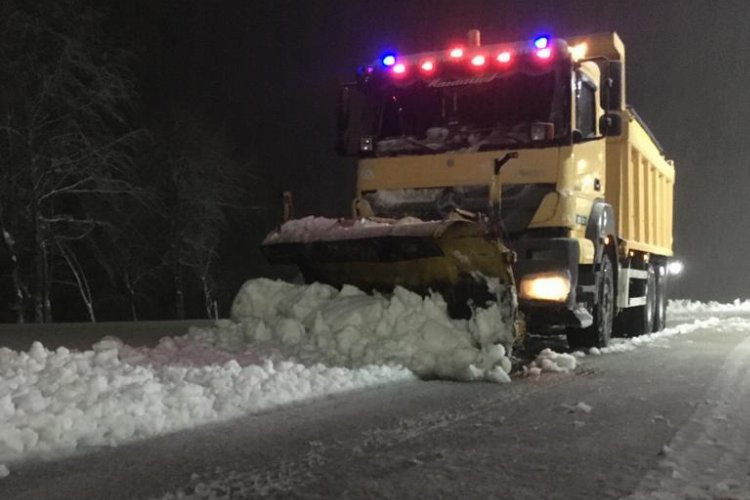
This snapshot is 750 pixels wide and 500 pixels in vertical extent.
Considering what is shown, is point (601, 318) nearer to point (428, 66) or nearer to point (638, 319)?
point (638, 319)

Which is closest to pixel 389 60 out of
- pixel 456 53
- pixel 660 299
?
pixel 456 53

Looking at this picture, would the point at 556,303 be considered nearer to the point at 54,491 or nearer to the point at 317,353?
the point at 317,353

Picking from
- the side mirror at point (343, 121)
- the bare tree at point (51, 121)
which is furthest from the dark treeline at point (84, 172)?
the side mirror at point (343, 121)

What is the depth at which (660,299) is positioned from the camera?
14578 mm

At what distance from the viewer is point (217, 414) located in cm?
564

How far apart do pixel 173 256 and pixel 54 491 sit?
28.0 m

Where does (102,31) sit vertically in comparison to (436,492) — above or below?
above

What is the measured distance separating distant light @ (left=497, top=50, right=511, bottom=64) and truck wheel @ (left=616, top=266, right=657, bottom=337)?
19.0 feet

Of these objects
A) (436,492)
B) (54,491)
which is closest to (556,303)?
(436,492)

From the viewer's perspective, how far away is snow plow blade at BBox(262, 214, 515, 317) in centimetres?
765

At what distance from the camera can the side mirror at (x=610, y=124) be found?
879 cm

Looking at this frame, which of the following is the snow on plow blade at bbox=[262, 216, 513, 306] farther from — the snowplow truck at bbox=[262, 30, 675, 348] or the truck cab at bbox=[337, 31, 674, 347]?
the truck cab at bbox=[337, 31, 674, 347]

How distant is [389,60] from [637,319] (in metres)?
6.56

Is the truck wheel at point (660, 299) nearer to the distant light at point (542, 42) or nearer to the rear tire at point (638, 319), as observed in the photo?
the rear tire at point (638, 319)
